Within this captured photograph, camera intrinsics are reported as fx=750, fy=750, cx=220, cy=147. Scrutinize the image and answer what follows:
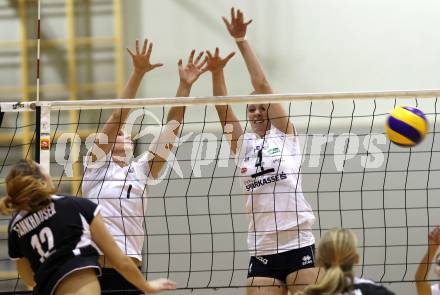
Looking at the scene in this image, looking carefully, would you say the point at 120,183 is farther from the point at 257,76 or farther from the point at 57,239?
the point at 57,239

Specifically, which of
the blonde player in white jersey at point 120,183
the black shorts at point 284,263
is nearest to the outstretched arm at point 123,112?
the blonde player in white jersey at point 120,183

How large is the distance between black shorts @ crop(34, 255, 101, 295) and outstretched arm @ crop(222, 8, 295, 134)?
1.89m

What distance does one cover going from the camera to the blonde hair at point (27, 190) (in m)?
3.19

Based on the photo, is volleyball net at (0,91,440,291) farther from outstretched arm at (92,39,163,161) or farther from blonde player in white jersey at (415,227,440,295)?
blonde player in white jersey at (415,227,440,295)

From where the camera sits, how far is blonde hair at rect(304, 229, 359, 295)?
9.54 ft

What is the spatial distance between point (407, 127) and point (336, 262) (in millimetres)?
1589

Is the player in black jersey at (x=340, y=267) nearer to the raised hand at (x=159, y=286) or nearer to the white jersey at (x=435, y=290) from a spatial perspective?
the raised hand at (x=159, y=286)

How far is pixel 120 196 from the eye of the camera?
4.45 meters

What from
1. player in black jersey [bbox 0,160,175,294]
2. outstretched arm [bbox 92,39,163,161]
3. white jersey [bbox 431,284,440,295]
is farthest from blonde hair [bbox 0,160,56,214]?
white jersey [bbox 431,284,440,295]

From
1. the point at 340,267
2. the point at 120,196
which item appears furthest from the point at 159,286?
the point at 120,196

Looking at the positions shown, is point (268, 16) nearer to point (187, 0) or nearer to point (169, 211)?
point (187, 0)

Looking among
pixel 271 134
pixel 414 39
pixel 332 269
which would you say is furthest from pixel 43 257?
pixel 414 39

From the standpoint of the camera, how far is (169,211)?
22.7 feet

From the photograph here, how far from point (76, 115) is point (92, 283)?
14.0 feet
